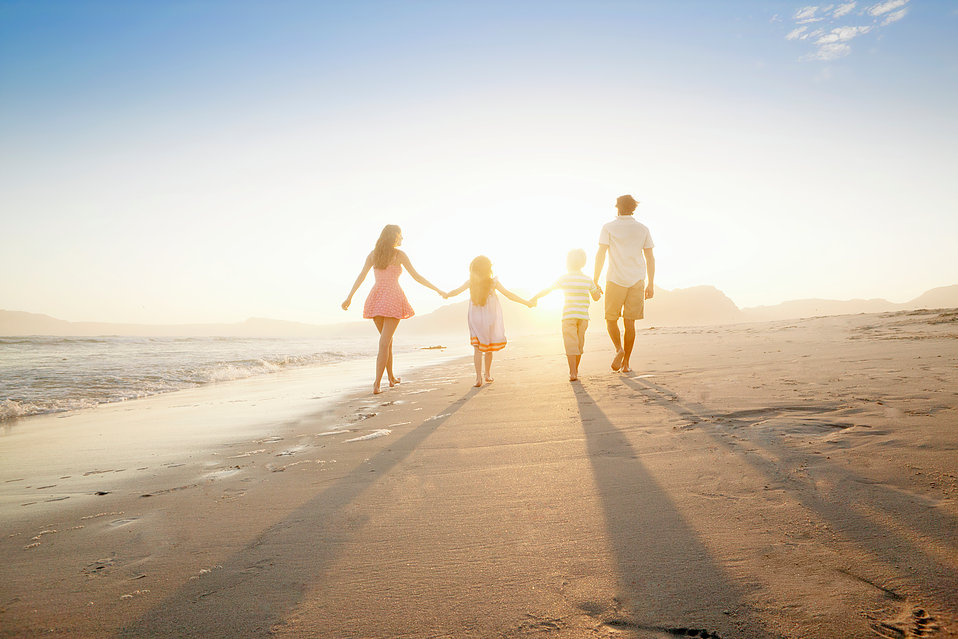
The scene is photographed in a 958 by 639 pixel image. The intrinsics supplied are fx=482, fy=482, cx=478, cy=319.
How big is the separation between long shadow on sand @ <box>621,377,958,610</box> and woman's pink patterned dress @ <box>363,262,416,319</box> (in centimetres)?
458

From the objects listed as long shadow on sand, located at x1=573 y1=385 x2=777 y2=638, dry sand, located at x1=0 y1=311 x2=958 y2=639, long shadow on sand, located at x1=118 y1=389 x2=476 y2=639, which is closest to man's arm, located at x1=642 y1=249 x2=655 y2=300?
dry sand, located at x1=0 y1=311 x2=958 y2=639

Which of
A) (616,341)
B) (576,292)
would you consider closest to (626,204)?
(576,292)

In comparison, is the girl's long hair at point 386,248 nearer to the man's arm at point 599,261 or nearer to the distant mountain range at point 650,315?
the man's arm at point 599,261

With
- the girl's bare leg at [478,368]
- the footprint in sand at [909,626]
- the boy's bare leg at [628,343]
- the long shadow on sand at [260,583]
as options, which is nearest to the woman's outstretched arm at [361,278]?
the girl's bare leg at [478,368]

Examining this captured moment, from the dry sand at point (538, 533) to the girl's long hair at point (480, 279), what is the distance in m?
3.14

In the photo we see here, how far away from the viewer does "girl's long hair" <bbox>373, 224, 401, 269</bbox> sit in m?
6.20

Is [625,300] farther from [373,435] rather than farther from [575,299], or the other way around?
[373,435]

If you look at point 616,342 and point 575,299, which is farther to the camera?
point 616,342

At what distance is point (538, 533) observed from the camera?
1.59 metres

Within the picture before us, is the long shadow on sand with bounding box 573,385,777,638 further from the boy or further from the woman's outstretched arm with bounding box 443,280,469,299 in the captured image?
the woman's outstretched arm with bounding box 443,280,469,299

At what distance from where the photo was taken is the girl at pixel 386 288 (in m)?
6.20

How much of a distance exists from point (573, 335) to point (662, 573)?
4.49 meters

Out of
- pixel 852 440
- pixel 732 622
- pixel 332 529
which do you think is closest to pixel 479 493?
pixel 332 529

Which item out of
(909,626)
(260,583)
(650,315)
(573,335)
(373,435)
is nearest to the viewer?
(909,626)
